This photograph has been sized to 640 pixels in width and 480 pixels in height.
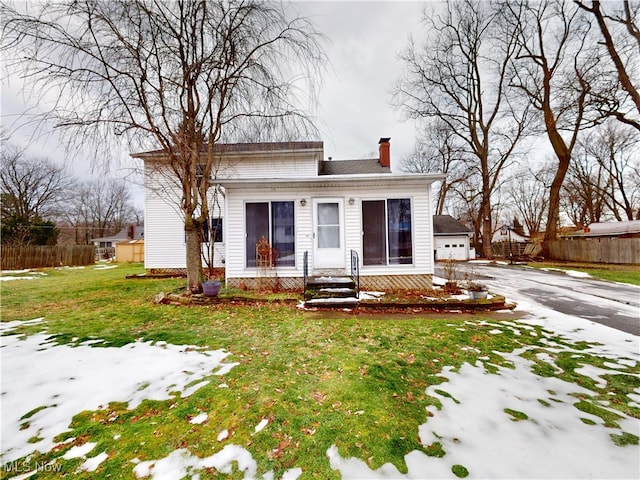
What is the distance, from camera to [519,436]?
7.39ft

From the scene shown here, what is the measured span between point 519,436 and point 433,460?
855mm

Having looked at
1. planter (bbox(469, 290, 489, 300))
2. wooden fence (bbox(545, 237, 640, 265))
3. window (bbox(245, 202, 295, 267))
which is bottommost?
planter (bbox(469, 290, 489, 300))

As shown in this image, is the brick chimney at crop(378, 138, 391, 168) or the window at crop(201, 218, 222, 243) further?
the brick chimney at crop(378, 138, 391, 168)

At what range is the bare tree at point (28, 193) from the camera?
22.0m

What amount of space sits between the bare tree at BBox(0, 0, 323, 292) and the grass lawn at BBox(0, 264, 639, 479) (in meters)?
3.46

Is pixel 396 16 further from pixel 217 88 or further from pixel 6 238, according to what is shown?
pixel 6 238

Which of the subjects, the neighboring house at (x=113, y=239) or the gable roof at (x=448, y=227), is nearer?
the gable roof at (x=448, y=227)

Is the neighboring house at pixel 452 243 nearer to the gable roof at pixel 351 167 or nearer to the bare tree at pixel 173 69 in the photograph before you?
the gable roof at pixel 351 167

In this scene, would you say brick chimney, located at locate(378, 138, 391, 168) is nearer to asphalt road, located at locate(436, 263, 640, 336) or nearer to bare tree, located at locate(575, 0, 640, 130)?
asphalt road, located at locate(436, 263, 640, 336)

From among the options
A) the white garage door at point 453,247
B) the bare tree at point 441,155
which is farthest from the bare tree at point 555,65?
the white garage door at point 453,247

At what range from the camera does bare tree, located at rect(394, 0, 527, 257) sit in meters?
17.8

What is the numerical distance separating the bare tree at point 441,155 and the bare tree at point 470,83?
91cm

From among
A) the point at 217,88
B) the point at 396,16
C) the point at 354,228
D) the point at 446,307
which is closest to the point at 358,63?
the point at 396,16

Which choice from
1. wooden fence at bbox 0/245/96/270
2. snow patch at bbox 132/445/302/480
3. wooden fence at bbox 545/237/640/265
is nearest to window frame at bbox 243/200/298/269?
snow patch at bbox 132/445/302/480
